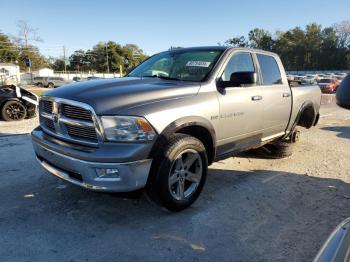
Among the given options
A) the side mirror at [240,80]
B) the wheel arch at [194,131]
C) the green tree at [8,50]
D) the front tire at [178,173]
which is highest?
the green tree at [8,50]

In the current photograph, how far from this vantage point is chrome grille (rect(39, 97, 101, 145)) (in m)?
3.27

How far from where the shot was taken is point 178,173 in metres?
3.69

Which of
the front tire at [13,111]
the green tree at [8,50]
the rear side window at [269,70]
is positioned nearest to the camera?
the rear side window at [269,70]

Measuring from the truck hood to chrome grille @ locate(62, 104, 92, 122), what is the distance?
9 centimetres

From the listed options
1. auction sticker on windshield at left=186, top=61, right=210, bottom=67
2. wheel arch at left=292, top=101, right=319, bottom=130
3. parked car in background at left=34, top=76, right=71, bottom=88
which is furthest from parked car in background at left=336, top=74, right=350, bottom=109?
Result: parked car in background at left=34, top=76, right=71, bottom=88

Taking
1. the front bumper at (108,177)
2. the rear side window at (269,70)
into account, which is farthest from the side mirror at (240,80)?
the front bumper at (108,177)

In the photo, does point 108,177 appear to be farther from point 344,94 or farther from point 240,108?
point 344,94

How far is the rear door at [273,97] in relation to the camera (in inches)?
197

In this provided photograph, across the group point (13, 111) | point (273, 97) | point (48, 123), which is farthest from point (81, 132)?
point (13, 111)

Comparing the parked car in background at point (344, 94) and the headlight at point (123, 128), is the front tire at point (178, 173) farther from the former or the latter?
the parked car in background at point (344, 94)

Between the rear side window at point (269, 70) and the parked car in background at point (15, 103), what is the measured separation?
795cm

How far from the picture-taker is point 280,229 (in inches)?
136

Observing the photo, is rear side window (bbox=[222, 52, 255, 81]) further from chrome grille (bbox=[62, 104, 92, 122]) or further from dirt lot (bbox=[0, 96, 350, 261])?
chrome grille (bbox=[62, 104, 92, 122])

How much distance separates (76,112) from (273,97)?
3013 millimetres
